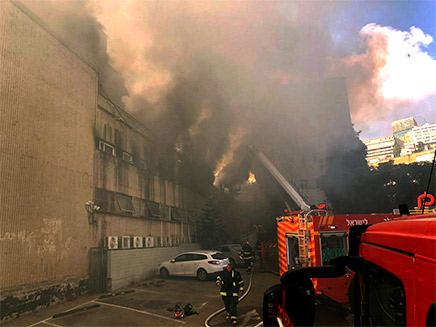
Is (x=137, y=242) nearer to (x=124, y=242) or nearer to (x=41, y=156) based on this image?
(x=124, y=242)

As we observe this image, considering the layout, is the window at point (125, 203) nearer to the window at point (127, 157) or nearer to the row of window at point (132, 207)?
the row of window at point (132, 207)

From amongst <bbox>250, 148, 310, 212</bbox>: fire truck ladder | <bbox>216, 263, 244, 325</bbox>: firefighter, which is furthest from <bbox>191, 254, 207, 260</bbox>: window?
<bbox>250, 148, 310, 212</bbox>: fire truck ladder

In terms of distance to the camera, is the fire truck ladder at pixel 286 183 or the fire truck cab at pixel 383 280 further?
the fire truck ladder at pixel 286 183

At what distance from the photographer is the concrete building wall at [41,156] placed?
779 cm

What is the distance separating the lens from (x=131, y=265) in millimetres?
12344

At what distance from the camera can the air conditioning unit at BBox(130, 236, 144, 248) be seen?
43.9 ft

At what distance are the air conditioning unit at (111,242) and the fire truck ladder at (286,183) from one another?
33.7 feet

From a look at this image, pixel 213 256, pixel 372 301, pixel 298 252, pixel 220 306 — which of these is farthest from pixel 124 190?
pixel 372 301

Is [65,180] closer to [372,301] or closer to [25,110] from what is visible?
[25,110]

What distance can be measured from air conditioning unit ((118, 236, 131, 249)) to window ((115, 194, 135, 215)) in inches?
42.8

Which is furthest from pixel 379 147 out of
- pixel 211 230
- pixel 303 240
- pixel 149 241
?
pixel 303 240

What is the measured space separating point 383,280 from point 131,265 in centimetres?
1213

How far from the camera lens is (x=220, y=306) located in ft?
27.3

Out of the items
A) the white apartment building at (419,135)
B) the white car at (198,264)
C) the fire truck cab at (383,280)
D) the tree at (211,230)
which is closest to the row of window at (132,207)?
the white car at (198,264)
